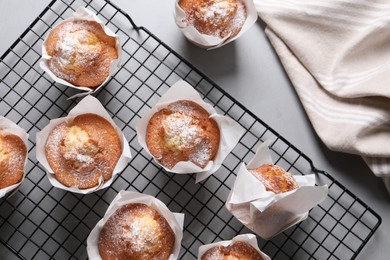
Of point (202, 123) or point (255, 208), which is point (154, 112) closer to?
point (202, 123)

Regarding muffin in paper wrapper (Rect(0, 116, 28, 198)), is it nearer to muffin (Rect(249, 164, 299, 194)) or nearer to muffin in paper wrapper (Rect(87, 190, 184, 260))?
muffin in paper wrapper (Rect(87, 190, 184, 260))

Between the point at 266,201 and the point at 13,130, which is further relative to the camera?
the point at 13,130

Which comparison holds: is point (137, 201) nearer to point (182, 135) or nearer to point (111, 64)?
point (182, 135)

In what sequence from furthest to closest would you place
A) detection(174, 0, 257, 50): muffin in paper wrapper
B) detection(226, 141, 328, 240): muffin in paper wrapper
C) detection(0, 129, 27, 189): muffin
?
1. detection(174, 0, 257, 50): muffin in paper wrapper
2. detection(0, 129, 27, 189): muffin
3. detection(226, 141, 328, 240): muffin in paper wrapper

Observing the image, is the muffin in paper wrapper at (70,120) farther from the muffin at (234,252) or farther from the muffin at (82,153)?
the muffin at (234,252)

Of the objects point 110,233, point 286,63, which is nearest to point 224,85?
point 286,63

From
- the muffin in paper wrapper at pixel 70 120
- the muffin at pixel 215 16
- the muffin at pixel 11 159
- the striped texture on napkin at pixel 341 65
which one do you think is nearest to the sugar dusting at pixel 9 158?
the muffin at pixel 11 159

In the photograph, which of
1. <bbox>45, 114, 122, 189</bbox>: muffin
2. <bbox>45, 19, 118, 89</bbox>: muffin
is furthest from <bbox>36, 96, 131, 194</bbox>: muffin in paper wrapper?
<bbox>45, 19, 118, 89</bbox>: muffin

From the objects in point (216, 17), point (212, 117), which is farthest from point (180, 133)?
point (216, 17)
